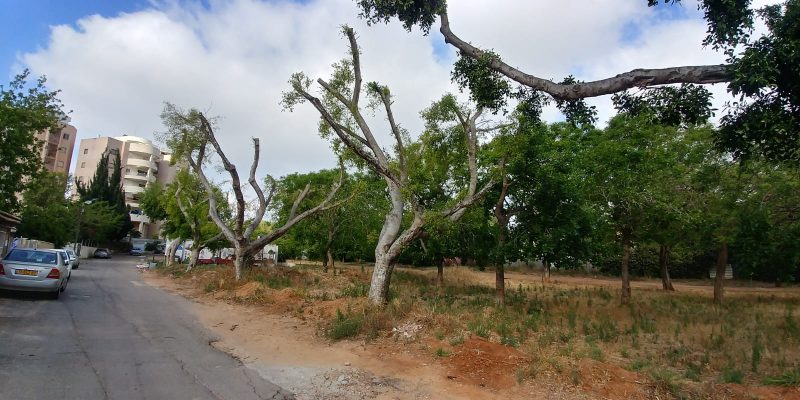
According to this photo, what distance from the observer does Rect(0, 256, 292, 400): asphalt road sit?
6305 millimetres

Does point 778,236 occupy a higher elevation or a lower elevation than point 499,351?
higher

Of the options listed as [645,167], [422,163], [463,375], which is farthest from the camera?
[422,163]

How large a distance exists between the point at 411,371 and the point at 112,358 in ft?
15.4

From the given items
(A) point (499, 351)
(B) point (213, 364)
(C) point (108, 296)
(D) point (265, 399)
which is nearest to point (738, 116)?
(A) point (499, 351)

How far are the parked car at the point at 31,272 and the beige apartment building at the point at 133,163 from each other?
71197 millimetres

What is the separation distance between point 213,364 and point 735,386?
802 cm

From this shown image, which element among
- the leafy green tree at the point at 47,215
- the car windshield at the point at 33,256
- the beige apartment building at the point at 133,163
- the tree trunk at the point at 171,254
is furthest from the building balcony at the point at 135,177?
the car windshield at the point at 33,256

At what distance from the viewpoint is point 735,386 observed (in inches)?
299

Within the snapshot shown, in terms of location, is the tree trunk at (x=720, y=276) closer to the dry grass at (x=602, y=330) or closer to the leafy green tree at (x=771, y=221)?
the dry grass at (x=602, y=330)

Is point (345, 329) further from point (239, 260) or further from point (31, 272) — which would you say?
point (239, 260)

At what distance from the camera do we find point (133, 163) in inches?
3270

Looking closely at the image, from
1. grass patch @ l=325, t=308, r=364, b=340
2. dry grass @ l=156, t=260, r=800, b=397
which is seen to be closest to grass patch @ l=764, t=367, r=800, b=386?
dry grass @ l=156, t=260, r=800, b=397

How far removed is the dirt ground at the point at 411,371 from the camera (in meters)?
7.27

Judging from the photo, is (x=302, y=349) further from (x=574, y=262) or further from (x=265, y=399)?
(x=574, y=262)
